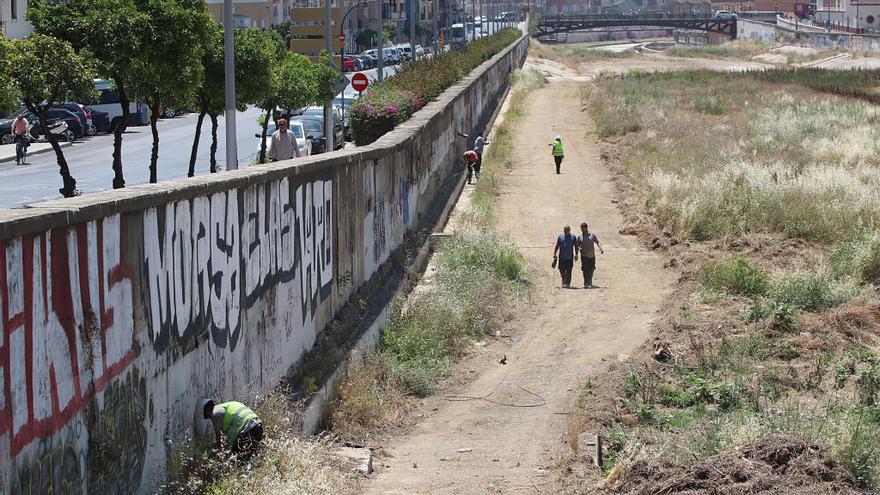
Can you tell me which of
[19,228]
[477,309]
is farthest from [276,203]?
[477,309]

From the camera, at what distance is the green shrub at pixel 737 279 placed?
18.3m

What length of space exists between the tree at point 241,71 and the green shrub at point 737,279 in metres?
11.4

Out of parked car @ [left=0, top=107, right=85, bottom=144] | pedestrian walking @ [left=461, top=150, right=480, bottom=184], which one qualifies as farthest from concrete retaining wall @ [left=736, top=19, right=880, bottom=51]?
pedestrian walking @ [left=461, top=150, right=480, bottom=184]

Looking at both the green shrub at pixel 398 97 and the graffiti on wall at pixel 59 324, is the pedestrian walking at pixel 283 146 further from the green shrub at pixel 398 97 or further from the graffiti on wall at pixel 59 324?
the graffiti on wall at pixel 59 324

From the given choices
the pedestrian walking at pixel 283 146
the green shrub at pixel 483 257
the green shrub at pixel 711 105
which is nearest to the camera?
the green shrub at pixel 483 257

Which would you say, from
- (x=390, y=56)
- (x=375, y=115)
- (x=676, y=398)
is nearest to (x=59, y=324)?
(x=676, y=398)

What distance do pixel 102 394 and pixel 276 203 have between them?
4080 mm

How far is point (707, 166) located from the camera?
3338 centimetres

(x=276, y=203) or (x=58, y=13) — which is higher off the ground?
(x=58, y=13)

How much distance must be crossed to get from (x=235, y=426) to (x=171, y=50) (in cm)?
1475

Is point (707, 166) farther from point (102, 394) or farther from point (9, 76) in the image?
point (102, 394)

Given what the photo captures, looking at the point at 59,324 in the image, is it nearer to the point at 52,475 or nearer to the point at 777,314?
the point at 52,475

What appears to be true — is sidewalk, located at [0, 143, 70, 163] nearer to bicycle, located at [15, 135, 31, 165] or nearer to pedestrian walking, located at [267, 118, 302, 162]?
bicycle, located at [15, 135, 31, 165]

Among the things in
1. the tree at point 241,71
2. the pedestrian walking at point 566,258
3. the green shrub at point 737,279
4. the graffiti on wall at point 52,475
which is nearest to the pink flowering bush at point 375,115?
the tree at point 241,71
